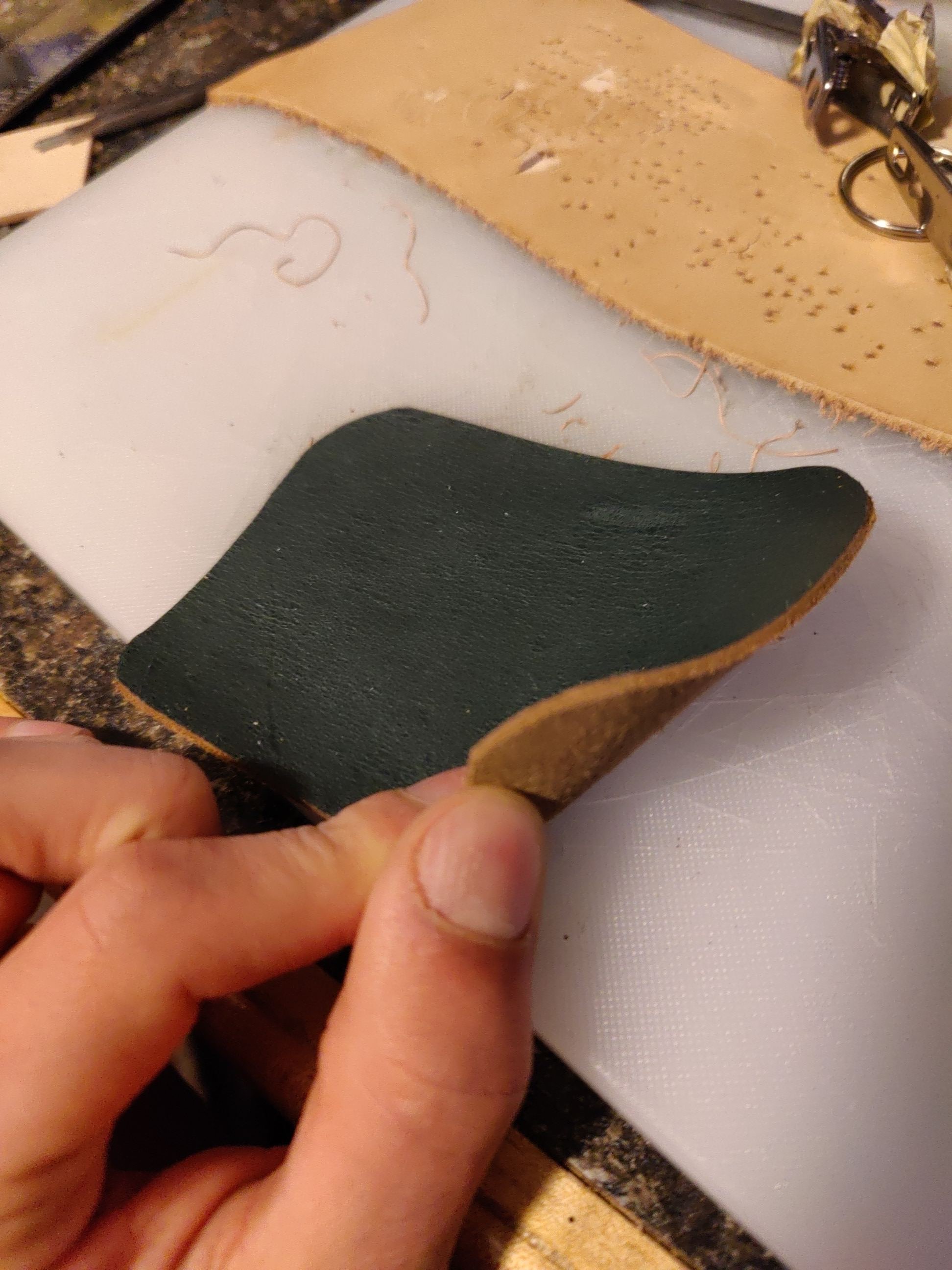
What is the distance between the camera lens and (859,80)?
3.67ft

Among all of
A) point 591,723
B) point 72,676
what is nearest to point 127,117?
point 72,676

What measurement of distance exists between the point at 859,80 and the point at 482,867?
1179mm

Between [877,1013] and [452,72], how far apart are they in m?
1.34

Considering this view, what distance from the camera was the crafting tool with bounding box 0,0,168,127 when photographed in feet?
4.83

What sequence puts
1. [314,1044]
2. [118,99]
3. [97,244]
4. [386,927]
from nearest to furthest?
[386,927], [314,1044], [97,244], [118,99]

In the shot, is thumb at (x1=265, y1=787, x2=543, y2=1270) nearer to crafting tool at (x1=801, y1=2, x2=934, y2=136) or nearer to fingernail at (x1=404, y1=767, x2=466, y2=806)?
fingernail at (x1=404, y1=767, x2=466, y2=806)

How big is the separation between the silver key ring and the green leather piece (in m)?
0.47

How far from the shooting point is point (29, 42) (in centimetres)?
155

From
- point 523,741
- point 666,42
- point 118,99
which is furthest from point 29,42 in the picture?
point 523,741

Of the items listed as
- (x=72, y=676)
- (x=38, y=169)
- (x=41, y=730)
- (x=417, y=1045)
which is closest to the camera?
(x=417, y=1045)

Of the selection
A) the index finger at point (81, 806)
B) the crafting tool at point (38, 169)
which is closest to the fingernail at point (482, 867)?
the index finger at point (81, 806)

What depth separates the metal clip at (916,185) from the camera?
98 centimetres

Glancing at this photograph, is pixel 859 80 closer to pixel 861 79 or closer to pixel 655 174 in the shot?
pixel 861 79

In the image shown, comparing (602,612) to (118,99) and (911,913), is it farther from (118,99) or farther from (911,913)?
(118,99)
